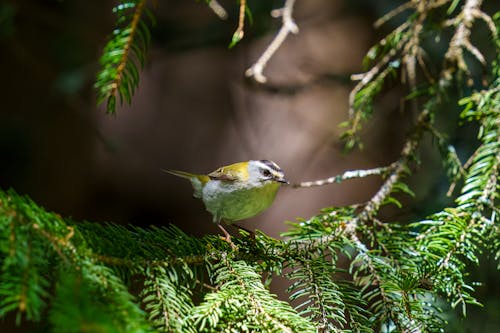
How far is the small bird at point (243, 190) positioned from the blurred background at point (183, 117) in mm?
1068

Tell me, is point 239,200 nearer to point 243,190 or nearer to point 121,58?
point 243,190

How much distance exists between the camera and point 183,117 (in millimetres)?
4059

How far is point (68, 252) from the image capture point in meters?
0.95

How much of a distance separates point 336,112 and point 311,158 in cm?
41

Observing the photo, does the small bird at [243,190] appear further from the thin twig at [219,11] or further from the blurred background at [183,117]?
the blurred background at [183,117]

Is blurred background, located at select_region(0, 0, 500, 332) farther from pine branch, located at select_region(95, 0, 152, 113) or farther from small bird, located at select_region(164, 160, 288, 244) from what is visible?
pine branch, located at select_region(95, 0, 152, 113)

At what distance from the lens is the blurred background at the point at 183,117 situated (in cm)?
362

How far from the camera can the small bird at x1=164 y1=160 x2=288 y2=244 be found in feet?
7.43

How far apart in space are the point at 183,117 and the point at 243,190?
193 centimetres

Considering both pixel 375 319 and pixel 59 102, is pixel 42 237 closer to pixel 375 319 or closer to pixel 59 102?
pixel 375 319

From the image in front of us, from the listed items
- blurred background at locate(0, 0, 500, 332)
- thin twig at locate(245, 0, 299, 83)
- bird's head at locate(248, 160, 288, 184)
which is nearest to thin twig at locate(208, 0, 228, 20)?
thin twig at locate(245, 0, 299, 83)

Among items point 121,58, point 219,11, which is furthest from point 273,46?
point 121,58

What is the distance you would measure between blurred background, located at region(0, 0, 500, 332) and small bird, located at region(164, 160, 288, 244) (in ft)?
3.50

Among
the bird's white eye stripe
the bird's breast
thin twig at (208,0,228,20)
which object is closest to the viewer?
thin twig at (208,0,228,20)
